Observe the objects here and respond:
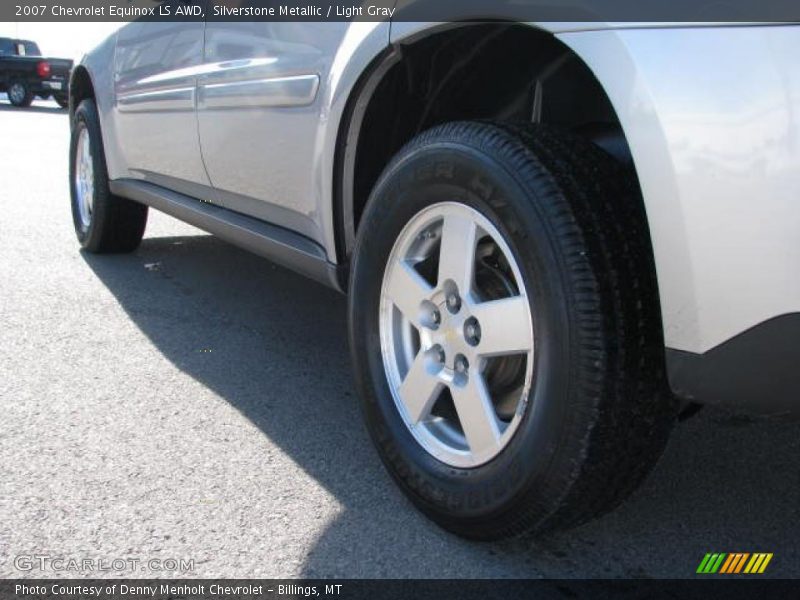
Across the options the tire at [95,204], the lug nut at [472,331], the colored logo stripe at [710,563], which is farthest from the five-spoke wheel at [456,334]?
the tire at [95,204]

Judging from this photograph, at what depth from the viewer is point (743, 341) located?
5.34 feet

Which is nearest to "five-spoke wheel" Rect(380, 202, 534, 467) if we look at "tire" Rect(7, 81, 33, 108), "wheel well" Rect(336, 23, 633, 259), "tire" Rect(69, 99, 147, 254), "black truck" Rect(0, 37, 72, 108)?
"wheel well" Rect(336, 23, 633, 259)

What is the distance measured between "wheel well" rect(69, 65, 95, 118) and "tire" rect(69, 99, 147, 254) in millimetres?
89

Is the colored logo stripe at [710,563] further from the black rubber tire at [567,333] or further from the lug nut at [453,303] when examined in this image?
the lug nut at [453,303]

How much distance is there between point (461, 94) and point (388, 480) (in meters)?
1.11

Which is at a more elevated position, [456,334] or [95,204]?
[456,334]

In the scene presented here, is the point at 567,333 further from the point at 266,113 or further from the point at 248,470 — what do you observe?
the point at 266,113

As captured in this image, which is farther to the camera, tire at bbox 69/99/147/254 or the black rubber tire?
tire at bbox 69/99/147/254

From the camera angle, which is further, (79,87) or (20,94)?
(20,94)

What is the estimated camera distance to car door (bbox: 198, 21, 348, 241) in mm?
2662

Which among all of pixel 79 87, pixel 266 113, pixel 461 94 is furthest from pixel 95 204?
pixel 461 94

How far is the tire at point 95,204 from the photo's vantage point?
4.84 m

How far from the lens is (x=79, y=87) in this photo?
16.9 feet

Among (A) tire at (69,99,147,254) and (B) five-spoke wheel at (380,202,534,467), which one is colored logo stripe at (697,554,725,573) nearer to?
(B) five-spoke wheel at (380,202,534,467)
